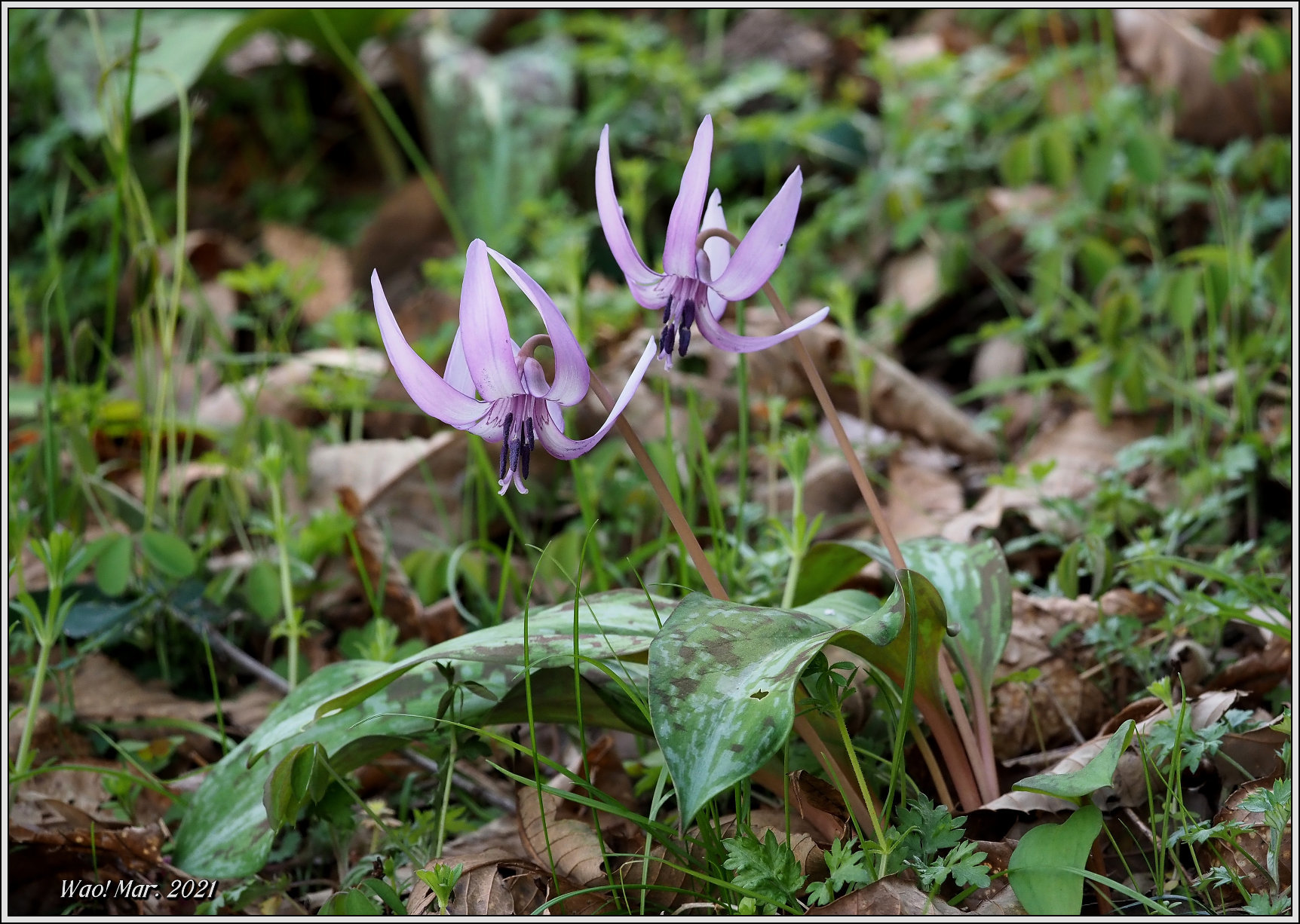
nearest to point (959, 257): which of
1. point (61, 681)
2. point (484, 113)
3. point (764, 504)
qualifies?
point (764, 504)

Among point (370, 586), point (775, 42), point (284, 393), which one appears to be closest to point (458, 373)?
point (370, 586)

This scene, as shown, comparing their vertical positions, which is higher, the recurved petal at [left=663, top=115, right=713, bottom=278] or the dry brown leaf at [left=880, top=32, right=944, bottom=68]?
the dry brown leaf at [left=880, top=32, right=944, bottom=68]

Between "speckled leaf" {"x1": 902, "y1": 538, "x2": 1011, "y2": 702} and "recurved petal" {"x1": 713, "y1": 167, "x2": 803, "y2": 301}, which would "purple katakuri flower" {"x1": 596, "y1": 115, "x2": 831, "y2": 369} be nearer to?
"recurved petal" {"x1": 713, "y1": 167, "x2": 803, "y2": 301}

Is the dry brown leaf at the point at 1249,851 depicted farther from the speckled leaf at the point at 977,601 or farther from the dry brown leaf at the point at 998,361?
the dry brown leaf at the point at 998,361

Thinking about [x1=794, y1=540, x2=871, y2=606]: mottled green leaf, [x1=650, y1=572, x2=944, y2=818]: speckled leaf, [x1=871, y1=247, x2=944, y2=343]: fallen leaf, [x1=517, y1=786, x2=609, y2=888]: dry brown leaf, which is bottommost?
[x1=517, y1=786, x2=609, y2=888]: dry brown leaf

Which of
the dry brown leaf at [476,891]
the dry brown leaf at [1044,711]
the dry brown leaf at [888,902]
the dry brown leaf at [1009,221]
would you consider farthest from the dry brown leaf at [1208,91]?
the dry brown leaf at [476,891]

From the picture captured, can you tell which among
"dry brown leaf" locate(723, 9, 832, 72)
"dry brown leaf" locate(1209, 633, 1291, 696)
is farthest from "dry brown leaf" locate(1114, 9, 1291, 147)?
"dry brown leaf" locate(1209, 633, 1291, 696)
